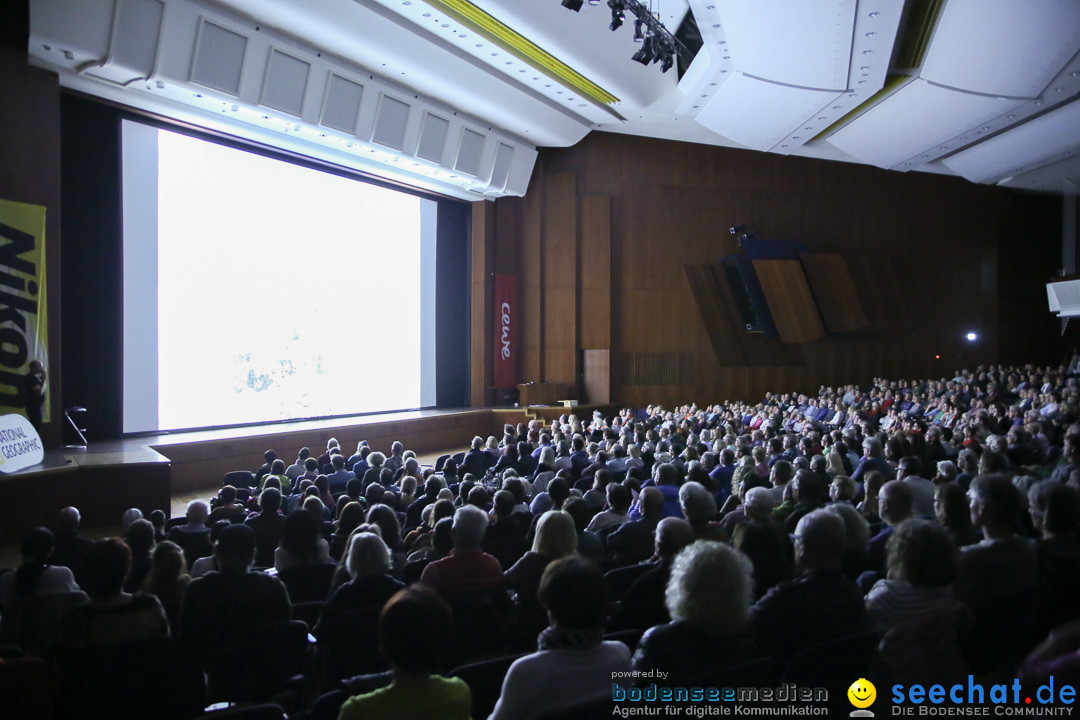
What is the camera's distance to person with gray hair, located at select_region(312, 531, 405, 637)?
2.84m

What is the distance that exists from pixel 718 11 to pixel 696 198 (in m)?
7.50

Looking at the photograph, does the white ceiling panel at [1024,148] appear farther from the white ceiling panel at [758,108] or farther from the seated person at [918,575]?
the seated person at [918,575]

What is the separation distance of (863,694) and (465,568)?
1.56m

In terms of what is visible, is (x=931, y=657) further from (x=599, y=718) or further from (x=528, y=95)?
(x=528, y=95)

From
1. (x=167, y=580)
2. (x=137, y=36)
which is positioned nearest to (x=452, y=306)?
(x=137, y=36)

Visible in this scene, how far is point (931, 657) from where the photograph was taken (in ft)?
7.27

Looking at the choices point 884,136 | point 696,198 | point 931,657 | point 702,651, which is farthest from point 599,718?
point 696,198

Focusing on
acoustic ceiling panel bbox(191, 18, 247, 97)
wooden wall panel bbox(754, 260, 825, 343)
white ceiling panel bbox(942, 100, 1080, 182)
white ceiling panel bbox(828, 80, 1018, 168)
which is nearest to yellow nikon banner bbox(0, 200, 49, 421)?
acoustic ceiling panel bbox(191, 18, 247, 97)

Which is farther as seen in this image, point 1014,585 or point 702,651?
point 1014,585

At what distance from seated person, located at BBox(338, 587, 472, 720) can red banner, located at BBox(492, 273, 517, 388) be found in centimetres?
1423

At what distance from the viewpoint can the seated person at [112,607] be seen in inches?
105

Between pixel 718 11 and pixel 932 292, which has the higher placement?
pixel 718 11

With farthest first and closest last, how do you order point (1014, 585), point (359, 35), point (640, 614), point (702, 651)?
point (359, 35) < point (640, 614) < point (1014, 585) < point (702, 651)

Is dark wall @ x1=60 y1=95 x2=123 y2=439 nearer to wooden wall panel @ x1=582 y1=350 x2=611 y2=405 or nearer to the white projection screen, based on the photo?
the white projection screen
